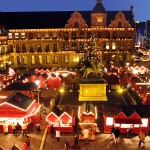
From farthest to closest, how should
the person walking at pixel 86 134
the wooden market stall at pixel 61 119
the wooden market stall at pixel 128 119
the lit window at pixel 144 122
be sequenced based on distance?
the wooden market stall at pixel 61 119 < the lit window at pixel 144 122 < the wooden market stall at pixel 128 119 < the person walking at pixel 86 134

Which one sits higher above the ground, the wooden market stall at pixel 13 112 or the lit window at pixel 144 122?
the wooden market stall at pixel 13 112

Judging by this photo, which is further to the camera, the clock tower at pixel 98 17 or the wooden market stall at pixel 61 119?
the clock tower at pixel 98 17

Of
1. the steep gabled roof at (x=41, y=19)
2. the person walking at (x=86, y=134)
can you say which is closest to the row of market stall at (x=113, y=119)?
the person walking at (x=86, y=134)

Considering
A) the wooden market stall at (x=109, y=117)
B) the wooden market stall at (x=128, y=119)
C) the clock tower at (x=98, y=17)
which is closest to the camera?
the wooden market stall at (x=128, y=119)

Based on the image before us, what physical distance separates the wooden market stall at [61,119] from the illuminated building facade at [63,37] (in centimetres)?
3605

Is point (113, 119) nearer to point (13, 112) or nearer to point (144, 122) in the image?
point (144, 122)

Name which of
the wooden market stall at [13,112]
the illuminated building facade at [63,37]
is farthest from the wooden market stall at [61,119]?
the illuminated building facade at [63,37]

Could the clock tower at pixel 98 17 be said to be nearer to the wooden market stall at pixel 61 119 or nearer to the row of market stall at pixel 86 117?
the row of market stall at pixel 86 117

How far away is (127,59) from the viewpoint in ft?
199

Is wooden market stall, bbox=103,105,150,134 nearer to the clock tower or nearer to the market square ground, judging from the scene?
the market square ground

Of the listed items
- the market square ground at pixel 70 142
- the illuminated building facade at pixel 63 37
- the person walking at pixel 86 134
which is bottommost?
the market square ground at pixel 70 142

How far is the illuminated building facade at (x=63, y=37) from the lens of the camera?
5956 cm

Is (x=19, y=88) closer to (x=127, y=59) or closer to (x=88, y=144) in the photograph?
(x=88, y=144)

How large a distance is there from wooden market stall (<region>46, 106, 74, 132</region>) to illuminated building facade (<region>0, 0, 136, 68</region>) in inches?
1419
